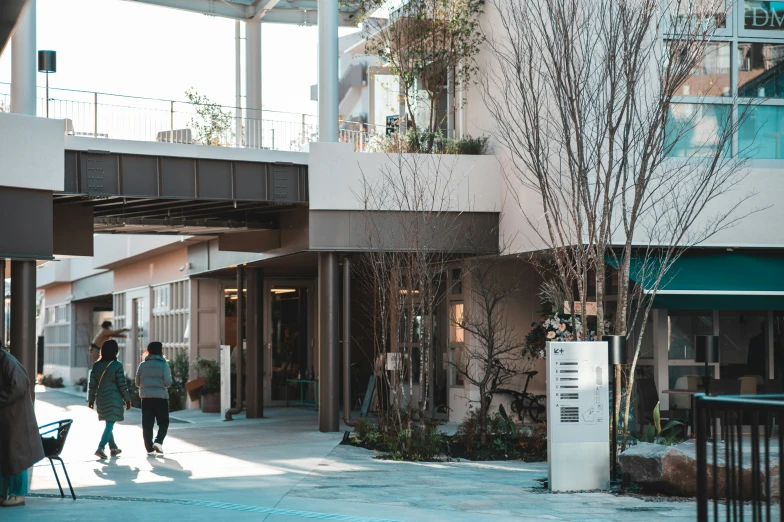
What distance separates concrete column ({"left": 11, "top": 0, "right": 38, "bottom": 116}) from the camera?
16062mm

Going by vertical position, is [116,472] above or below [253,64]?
below

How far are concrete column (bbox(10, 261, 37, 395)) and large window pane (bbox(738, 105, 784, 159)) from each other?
11.2 meters

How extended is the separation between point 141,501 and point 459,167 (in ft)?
30.7

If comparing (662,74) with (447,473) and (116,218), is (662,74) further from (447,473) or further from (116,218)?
(116,218)

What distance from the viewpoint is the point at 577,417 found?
38.1 ft

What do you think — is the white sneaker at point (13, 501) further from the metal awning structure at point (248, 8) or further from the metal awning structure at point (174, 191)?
the metal awning structure at point (248, 8)

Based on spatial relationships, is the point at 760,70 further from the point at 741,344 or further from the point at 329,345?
the point at 329,345

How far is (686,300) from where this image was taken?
16469 mm

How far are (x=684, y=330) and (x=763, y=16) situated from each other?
528 cm

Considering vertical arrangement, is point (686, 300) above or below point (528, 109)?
below

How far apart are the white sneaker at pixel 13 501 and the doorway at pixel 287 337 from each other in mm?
15907

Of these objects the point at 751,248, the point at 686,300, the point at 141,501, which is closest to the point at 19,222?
the point at 141,501

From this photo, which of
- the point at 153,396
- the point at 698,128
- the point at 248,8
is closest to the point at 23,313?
the point at 153,396

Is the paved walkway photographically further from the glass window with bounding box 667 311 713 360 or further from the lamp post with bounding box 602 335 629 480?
the glass window with bounding box 667 311 713 360
